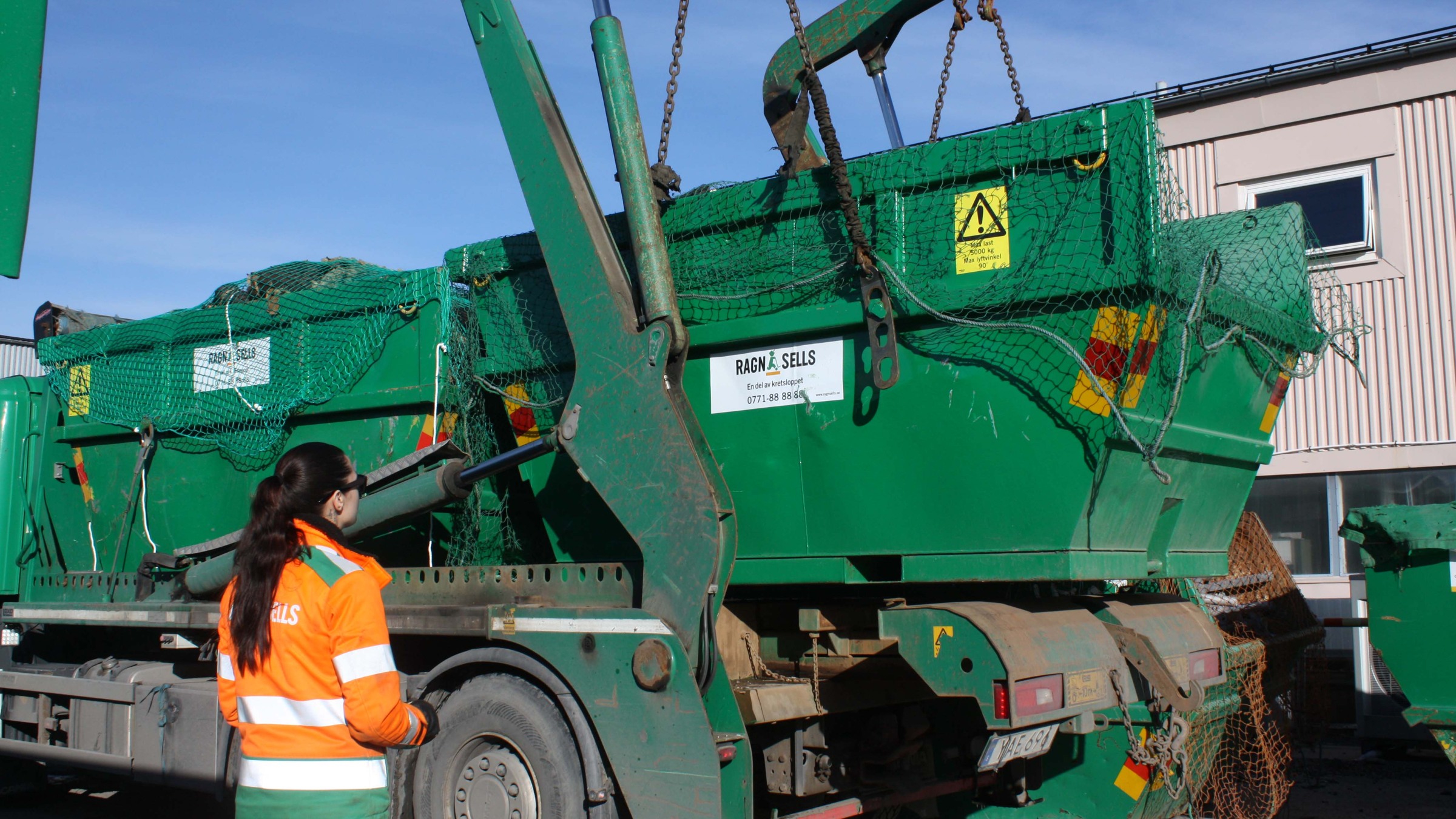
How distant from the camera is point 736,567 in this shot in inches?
177

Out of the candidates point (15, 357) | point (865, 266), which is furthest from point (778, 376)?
point (15, 357)

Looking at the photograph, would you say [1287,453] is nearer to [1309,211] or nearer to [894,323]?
[1309,211]

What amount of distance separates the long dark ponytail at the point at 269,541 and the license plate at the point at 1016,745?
2.28 m

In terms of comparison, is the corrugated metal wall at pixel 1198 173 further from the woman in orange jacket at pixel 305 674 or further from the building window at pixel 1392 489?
the woman in orange jacket at pixel 305 674

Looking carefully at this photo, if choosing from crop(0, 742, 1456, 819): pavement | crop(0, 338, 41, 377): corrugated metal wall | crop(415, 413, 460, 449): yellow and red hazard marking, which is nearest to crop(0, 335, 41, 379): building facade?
crop(0, 338, 41, 377): corrugated metal wall

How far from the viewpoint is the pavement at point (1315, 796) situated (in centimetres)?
712

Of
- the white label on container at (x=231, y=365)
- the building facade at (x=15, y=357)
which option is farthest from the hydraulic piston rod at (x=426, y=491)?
the building facade at (x=15, y=357)

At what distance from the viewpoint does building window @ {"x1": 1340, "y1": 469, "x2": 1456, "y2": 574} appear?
948 cm

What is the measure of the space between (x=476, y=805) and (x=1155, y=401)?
2.85 m

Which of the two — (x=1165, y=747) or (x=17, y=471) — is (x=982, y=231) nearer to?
(x=1165, y=747)

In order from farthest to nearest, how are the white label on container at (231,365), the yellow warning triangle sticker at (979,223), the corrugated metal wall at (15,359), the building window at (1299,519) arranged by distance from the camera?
the corrugated metal wall at (15,359)
the building window at (1299,519)
the white label on container at (231,365)
the yellow warning triangle sticker at (979,223)

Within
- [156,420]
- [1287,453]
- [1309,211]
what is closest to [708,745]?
[156,420]

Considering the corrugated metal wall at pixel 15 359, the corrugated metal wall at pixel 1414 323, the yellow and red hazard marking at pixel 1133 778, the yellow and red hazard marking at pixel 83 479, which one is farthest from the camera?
the corrugated metal wall at pixel 15 359

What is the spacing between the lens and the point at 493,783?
4.33m
